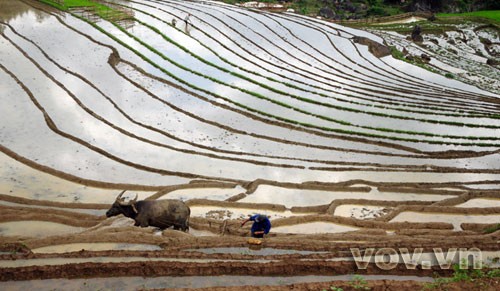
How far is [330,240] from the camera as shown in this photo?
1051 centimetres

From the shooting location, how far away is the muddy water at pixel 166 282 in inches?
319

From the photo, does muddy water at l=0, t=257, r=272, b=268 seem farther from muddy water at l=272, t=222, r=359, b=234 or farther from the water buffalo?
muddy water at l=272, t=222, r=359, b=234

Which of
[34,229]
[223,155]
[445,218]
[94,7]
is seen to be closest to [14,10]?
[94,7]

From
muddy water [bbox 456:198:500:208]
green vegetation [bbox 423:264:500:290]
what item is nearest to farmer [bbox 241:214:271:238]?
green vegetation [bbox 423:264:500:290]

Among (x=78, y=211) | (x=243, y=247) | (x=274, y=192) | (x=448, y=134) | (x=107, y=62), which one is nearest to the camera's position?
(x=243, y=247)

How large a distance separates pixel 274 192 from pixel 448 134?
9771mm

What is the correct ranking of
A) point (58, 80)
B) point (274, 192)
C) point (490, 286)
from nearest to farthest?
point (490, 286) → point (274, 192) → point (58, 80)

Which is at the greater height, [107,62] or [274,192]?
[107,62]

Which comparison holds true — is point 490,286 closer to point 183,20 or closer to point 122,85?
point 122,85

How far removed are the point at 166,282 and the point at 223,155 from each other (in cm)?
846

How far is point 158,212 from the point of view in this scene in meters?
11.1

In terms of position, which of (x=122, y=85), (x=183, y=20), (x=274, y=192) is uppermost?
(x=183, y=20)

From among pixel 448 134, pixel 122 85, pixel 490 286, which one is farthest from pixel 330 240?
pixel 122 85

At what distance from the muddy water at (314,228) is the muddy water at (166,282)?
3495 mm
